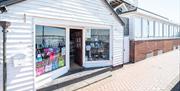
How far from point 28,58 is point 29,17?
1.29 meters

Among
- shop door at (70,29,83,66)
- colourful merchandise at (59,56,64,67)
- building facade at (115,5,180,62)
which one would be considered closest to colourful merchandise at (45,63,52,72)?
colourful merchandise at (59,56,64,67)

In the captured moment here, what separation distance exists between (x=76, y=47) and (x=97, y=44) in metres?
1.17

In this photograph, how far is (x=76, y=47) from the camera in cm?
969

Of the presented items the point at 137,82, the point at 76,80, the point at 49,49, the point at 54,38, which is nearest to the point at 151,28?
the point at 137,82

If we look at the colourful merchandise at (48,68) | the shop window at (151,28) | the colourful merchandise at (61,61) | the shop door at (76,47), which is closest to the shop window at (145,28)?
the shop window at (151,28)

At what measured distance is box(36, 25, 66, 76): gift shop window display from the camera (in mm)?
6500

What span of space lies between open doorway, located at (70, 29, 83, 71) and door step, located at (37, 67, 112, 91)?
3.49 ft

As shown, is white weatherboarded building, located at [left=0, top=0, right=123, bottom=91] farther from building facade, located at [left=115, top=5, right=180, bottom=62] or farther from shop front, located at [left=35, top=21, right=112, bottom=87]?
building facade, located at [left=115, top=5, right=180, bottom=62]

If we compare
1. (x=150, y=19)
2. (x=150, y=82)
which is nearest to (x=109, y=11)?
(x=150, y=82)

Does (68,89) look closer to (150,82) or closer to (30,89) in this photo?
(30,89)

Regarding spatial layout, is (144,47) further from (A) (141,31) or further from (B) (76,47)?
(B) (76,47)

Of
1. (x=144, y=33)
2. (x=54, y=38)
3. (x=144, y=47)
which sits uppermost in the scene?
(x=144, y=33)

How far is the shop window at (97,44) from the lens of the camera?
9.54 meters

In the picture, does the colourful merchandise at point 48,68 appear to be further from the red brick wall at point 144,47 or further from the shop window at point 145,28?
the shop window at point 145,28
